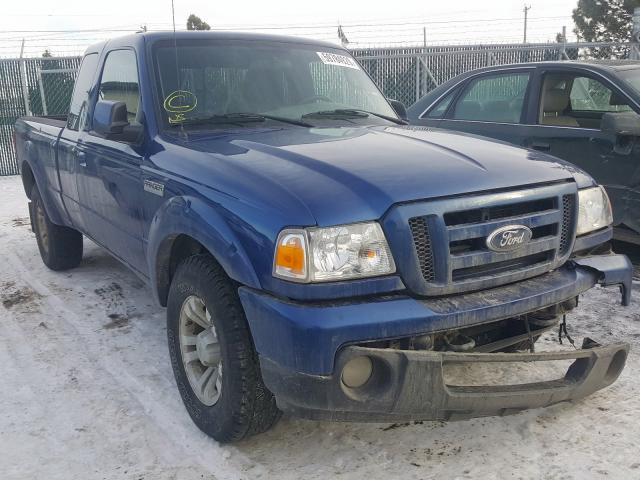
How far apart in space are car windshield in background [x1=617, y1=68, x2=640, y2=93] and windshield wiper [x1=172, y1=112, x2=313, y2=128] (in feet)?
10.0

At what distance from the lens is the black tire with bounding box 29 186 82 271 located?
220 inches

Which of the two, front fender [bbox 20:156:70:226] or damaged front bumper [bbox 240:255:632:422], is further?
front fender [bbox 20:156:70:226]

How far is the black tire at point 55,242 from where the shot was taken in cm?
559

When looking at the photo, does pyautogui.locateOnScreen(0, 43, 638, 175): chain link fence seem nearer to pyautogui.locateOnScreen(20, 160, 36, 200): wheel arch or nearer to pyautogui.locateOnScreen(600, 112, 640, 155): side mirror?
pyautogui.locateOnScreen(20, 160, 36, 200): wheel arch

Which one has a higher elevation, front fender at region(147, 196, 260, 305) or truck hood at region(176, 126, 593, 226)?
truck hood at region(176, 126, 593, 226)

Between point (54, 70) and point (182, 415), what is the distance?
399 inches

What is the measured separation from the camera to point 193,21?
28828 millimetres

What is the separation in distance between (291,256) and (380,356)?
0.48 metres

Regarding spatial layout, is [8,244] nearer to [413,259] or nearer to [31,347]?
[31,347]

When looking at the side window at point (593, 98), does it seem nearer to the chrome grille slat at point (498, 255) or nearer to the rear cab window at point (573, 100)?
the rear cab window at point (573, 100)

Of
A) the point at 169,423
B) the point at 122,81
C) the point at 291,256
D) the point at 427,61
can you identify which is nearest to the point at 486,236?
the point at 291,256

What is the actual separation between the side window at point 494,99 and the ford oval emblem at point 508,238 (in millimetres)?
3340

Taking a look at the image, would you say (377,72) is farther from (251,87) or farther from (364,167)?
(364,167)

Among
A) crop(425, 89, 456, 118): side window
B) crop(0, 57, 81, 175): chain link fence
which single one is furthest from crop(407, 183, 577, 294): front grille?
crop(0, 57, 81, 175): chain link fence
